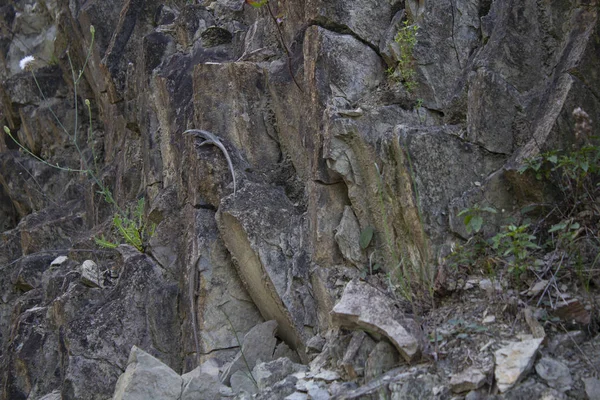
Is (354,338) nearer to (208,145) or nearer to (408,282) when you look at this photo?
(408,282)

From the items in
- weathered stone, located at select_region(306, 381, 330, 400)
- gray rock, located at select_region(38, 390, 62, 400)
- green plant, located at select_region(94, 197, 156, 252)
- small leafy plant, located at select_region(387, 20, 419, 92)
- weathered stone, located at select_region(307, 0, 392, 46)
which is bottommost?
gray rock, located at select_region(38, 390, 62, 400)

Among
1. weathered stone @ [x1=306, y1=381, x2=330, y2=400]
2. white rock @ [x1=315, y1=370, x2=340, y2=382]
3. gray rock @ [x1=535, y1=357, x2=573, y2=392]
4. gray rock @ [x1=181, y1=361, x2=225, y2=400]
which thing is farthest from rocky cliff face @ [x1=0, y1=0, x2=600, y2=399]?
gray rock @ [x1=535, y1=357, x2=573, y2=392]

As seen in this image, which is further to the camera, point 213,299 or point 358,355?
point 213,299

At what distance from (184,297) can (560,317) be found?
10.1 ft

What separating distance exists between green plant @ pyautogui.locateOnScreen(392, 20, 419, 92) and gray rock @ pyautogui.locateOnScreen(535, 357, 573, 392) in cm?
248

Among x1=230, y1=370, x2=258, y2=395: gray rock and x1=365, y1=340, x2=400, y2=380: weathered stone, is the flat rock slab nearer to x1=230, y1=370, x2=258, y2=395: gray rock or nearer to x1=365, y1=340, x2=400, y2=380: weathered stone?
x1=365, y1=340, x2=400, y2=380: weathered stone

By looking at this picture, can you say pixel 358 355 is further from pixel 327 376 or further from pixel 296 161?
pixel 296 161

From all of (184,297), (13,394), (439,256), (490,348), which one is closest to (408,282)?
(439,256)

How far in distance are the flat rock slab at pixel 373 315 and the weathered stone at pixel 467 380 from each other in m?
0.29

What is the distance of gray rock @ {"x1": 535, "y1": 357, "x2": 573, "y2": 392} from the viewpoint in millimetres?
3426

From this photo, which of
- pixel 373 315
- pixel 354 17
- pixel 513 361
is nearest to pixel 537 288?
Answer: pixel 513 361

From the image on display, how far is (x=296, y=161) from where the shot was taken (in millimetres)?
5902

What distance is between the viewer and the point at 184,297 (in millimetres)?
5941

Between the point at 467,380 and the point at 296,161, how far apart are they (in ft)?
8.94
